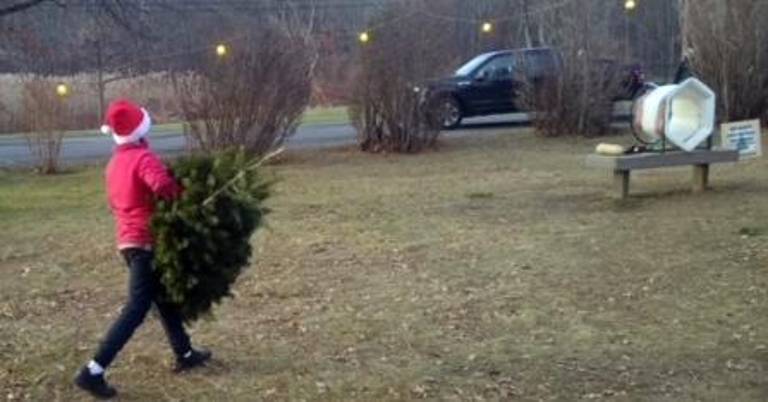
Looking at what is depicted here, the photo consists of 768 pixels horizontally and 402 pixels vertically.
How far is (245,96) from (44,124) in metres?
3.16

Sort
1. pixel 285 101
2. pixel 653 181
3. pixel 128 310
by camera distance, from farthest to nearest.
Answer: pixel 285 101 < pixel 653 181 < pixel 128 310

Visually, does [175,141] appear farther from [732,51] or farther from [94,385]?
[94,385]

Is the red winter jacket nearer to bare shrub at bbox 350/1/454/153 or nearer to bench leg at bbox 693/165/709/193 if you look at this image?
bench leg at bbox 693/165/709/193

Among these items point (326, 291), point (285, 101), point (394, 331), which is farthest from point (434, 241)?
point (285, 101)

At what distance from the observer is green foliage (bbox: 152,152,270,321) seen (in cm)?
579

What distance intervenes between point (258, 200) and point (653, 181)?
914cm

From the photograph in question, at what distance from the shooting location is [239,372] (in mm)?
6281

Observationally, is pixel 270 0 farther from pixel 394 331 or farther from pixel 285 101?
pixel 394 331

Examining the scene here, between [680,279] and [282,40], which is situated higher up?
[282,40]

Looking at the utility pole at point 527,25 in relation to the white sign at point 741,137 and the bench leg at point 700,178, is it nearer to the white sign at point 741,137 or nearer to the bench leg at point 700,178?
Answer: the white sign at point 741,137

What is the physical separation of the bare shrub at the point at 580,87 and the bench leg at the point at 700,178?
8599mm

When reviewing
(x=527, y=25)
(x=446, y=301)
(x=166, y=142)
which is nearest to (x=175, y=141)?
(x=166, y=142)

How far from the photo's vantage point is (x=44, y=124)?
60.5ft

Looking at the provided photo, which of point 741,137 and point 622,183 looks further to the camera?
point 741,137
